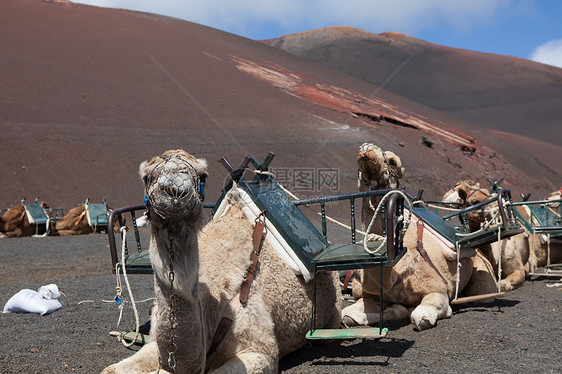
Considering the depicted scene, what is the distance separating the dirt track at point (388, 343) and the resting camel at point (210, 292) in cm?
51

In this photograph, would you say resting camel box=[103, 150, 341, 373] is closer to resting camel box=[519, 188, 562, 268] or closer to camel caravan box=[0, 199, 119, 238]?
resting camel box=[519, 188, 562, 268]

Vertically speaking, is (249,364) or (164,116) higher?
(164,116)

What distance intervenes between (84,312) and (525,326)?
5.07 meters

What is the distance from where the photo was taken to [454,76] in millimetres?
96000

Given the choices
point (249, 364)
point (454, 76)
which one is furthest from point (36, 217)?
point (454, 76)

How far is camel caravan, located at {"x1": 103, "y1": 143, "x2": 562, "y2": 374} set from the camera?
3186mm

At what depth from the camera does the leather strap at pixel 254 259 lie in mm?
4094

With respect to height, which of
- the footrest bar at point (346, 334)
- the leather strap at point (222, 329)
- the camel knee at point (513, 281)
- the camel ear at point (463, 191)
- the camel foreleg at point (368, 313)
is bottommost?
the camel knee at point (513, 281)

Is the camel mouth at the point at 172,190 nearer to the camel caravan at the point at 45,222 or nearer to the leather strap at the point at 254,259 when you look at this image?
the leather strap at the point at 254,259

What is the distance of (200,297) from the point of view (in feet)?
12.0

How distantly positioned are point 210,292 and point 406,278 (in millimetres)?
2961

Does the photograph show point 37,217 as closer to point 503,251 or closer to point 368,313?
point 503,251

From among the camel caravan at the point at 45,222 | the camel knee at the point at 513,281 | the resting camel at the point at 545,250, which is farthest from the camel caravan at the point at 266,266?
the camel caravan at the point at 45,222

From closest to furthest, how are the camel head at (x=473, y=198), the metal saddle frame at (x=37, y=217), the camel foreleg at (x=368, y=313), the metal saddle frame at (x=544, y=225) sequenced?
the camel foreleg at (x=368, y=313) < the camel head at (x=473, y=198) < the metal saddle frame at (x=544, y=225) < the metal saddle frame at (x=37, y=217)
